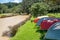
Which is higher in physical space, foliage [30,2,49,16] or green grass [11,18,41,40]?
green grass [11,18,41,40]

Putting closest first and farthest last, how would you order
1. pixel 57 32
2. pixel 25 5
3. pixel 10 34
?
pixel 57 32
pixel 10 34
pixel 25 5

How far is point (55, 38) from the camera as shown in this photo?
6527 mm

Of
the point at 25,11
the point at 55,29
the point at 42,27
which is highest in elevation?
the point at 55,29

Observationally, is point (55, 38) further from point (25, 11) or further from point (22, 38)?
point (25, 11)

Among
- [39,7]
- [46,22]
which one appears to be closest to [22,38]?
[46,22]

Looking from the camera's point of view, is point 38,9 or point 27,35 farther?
point 38,9

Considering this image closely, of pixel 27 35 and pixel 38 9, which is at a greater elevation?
pixel 27 35

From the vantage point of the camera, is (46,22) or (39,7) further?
(39,7)

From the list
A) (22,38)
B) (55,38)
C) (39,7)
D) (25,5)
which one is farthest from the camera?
(25,5)

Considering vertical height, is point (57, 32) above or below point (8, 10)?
above

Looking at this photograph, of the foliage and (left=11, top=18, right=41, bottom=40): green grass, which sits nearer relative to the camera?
(left=11, top=18, right=41, bottom=40): green grass

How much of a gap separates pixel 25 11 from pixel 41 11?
101ft

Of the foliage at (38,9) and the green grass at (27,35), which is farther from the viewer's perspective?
the foliage at (38,9)

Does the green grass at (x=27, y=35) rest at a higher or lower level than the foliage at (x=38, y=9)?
higher
